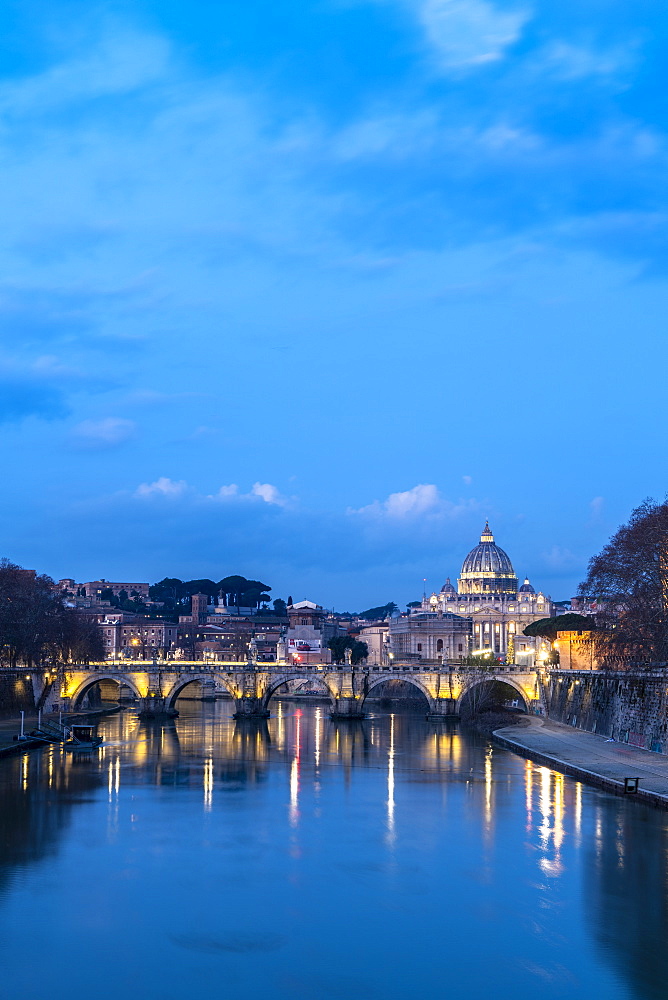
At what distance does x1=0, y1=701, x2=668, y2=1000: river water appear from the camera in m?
22.0

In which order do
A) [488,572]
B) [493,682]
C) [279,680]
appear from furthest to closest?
[488,572], [279,680], [493,682]

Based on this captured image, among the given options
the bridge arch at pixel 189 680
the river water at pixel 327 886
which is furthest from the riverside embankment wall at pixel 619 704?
the bridge arch at pixel 189 680

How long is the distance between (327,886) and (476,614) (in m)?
147

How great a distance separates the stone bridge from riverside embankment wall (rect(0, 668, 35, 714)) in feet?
24.3

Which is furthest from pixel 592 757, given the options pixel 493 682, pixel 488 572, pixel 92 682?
pixel 488 572

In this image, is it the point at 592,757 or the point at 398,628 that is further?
the point at 398,628

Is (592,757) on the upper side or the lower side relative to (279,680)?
lower

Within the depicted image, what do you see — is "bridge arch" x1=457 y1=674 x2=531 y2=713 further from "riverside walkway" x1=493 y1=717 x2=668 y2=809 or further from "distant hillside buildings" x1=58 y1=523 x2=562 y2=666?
"distant hillside buildings" x1=58 y1=523 x2=562 y2=666

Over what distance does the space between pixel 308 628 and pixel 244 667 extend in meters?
84.6

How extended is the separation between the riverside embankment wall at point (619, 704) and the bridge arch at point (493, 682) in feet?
34.9

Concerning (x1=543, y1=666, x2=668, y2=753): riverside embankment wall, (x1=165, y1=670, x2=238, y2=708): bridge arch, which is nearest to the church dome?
(x1=165, y1=670, x2=238, y2=708): bridge arch

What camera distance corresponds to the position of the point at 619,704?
5241 cm

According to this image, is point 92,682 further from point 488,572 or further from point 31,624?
point 488,572

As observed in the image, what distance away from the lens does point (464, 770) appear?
1956 inches
